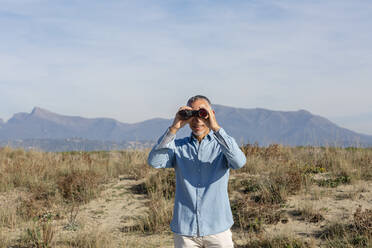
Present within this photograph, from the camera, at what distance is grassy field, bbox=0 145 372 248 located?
6.41 m

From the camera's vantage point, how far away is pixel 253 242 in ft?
20.4

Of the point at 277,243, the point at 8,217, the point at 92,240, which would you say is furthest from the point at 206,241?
the point at 8,217

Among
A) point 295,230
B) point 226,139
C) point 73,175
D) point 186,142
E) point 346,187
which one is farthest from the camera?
point 73,175

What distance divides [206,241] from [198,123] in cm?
99

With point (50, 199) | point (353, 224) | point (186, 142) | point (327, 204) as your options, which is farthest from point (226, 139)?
point (50, 199)

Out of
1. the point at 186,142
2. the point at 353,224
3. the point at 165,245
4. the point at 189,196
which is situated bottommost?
the point at 165,245

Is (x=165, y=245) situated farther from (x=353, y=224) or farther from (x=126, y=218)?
(x=353, y=224)

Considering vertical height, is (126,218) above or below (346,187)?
below

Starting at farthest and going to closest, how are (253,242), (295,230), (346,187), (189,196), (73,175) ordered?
1. (73,175)
2. (346,187)
3. (295,230)
4. (253,242)
5. (189,196)

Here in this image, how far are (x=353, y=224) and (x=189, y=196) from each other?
446 cm

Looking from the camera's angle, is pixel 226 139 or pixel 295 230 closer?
pixel 226 139

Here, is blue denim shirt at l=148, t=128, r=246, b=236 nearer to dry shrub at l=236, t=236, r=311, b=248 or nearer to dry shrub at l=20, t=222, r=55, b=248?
dry shrub at l=236, t=236, r=311, b=248

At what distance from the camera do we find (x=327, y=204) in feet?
25.0

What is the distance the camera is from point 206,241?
2998mm
